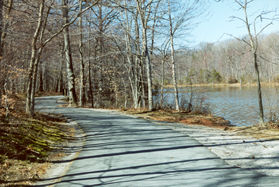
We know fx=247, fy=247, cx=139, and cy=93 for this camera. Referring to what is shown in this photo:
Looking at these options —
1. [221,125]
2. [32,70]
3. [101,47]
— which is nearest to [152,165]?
[32,70]

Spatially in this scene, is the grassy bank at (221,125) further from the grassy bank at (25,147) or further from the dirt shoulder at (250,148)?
the grassy bank at (25,147)

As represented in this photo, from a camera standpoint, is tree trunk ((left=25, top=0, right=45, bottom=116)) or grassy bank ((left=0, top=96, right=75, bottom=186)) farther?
tree trunk ((left=25, top=0, right=45, bottom=116))

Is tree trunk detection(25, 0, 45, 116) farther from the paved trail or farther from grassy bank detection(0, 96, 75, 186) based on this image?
the paved trail

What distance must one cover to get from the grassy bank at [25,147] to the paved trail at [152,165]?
2.77ft

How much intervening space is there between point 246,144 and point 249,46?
17.8 feet

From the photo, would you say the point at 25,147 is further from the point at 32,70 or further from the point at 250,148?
the point at 250,148

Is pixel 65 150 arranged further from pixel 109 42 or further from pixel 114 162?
pixel 109 42

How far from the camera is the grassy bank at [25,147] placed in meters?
5.21

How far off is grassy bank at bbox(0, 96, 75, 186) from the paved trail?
2.77ft

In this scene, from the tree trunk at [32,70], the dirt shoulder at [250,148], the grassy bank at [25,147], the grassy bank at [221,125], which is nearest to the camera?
the grassy bank at [25,147]

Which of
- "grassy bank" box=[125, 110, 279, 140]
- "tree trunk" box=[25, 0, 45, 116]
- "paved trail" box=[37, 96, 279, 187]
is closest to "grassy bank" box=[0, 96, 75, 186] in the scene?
"paved trail" box=[37, 96, 279, 187]

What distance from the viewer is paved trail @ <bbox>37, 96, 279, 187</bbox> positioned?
464 cm

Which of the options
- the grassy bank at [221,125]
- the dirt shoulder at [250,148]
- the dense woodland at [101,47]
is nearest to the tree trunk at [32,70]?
the dense woodland at [101,47]

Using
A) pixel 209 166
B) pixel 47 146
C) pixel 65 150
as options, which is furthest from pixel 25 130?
pixel 209 166
